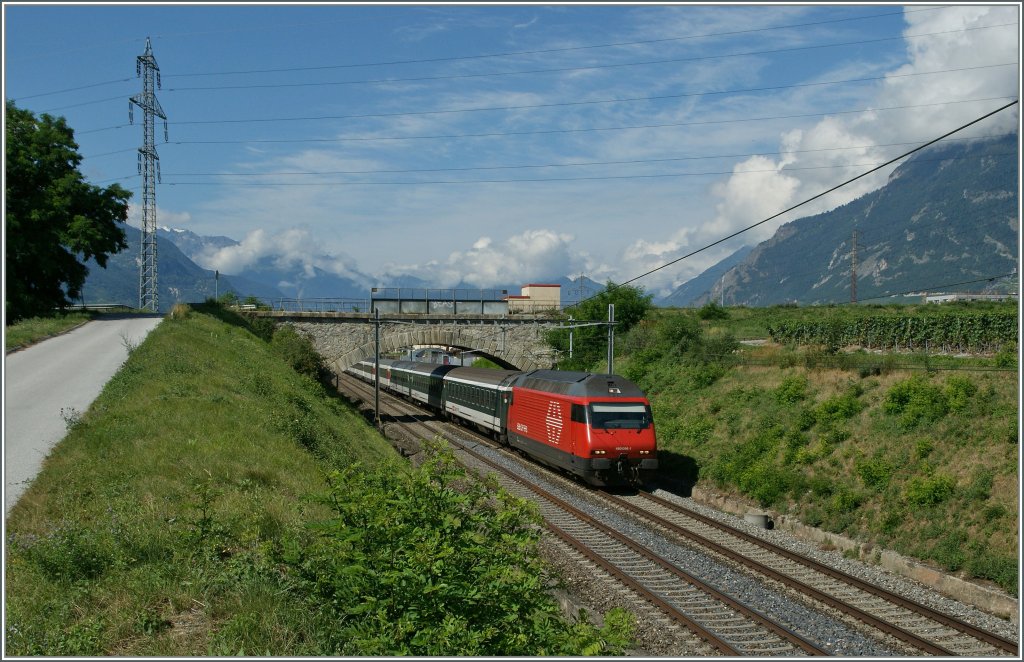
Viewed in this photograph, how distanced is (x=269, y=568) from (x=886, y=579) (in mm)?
12635

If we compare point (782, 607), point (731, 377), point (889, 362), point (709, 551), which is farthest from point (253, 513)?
point (731, 377)

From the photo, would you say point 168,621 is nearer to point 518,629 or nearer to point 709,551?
point 518,629

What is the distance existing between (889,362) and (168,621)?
22.6 metres

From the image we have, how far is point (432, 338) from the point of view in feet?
166

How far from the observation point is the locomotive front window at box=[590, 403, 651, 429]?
2375 centimetres

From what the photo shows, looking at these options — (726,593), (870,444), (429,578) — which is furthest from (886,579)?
(429,578)

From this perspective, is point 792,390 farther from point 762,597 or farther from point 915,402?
point 762,597

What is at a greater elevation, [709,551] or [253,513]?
[253,513]

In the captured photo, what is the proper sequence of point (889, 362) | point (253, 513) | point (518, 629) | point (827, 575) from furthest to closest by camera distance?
point (889, 362) → point (827, 575) → point (253, 513) → point (518, 629)

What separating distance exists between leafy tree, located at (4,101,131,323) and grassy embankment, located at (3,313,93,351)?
2.89 ft

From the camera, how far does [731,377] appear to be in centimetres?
3106

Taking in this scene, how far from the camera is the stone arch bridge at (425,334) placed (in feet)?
159

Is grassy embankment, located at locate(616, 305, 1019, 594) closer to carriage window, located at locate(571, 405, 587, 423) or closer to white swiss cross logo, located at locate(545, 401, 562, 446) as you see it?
white swiss cross logo, located at locate(545, 401, 562, 446)

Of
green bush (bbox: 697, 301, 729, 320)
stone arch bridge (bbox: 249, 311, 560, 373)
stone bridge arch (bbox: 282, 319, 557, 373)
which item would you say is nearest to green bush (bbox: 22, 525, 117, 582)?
stone bridge arch (bbox: 282, 319, 557, 373)
